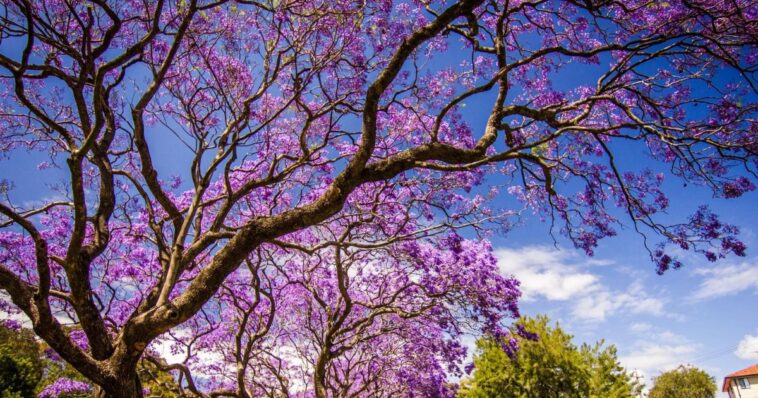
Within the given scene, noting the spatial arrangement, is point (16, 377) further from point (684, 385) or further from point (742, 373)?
point (742, 373)

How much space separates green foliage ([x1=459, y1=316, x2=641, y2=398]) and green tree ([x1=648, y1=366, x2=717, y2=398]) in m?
25.5

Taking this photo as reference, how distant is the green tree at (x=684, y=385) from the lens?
32.4 m

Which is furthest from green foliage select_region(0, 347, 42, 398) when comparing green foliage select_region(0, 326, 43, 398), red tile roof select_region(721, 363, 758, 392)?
red tile roof select_region(721, 363, 758, 392)

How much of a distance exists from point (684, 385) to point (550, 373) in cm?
2766

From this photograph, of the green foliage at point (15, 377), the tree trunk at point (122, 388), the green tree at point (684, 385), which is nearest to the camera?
the tree trunk at point (122, 388)

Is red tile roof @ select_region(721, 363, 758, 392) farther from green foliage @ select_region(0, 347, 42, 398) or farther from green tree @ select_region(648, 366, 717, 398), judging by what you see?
green foliage @ select_region(0, 347, 42, 398)

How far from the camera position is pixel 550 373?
14023 millimetres

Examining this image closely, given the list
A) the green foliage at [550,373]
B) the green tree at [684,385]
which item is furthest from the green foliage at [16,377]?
the green tree at [684,385]

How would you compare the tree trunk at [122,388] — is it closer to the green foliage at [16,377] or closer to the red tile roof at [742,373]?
the green foliage at [16,377]

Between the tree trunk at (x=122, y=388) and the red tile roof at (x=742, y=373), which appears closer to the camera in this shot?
the tree trunk at (x=122, y=388)

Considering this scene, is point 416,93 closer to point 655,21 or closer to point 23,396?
point 655,21

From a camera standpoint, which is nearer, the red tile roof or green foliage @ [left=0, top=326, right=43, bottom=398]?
green foliage @ [left=0, top=326, right=43, bottom=398]

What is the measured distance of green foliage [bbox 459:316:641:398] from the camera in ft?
45.0

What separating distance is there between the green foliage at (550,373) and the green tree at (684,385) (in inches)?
1003
